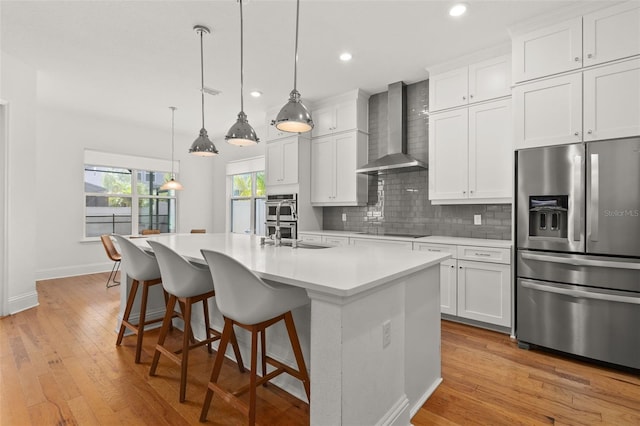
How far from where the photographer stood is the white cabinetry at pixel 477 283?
9.84 feet

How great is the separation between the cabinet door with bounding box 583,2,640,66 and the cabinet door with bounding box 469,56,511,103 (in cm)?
70

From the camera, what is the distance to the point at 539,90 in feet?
9.23

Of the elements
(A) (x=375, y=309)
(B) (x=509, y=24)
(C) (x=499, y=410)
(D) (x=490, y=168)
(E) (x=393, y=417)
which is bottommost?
(C) (x=499, y=410)

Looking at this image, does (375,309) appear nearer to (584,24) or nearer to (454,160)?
(454,160)

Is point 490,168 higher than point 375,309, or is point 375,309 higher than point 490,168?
point 490,168

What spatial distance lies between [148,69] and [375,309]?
397 cm

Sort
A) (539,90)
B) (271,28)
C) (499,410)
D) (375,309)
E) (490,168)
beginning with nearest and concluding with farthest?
(375,309), (499,410), (539,90), (271,28), (490,168)

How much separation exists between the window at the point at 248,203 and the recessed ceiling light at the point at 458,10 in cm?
465

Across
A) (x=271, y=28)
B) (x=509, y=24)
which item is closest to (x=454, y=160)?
(x=509, y=24)

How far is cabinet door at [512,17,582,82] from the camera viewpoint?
8.66 feet

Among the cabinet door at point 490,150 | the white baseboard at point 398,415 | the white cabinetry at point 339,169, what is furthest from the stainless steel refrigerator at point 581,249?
the white cabinetry at point 339,169

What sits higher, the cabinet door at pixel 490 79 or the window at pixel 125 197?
the cabinet door at pixel 490 79

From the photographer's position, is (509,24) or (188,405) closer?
(188,405)

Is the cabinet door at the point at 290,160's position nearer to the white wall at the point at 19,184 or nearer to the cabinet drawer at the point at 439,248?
the cabinet drawer at the point at 439,248
